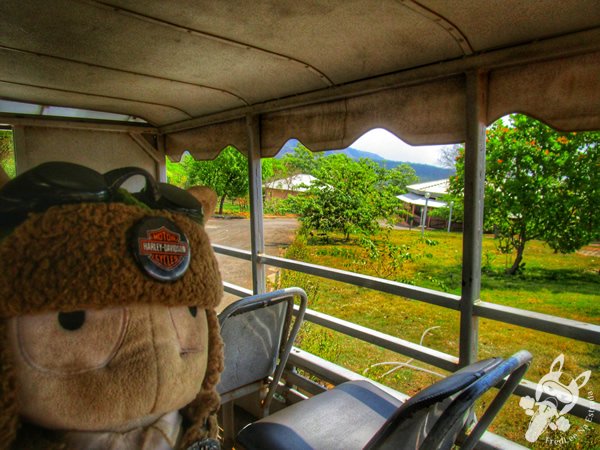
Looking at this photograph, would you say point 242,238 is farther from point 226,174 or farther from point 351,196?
point 351,196

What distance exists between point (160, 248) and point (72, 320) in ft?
0.76

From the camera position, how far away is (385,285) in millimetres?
Answer: 2498

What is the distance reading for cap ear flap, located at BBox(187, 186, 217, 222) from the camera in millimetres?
1287

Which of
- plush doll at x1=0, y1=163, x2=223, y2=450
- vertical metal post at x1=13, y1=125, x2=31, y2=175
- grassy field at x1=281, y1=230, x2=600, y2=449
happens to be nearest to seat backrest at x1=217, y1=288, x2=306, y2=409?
plush doll at x1=0, y1=163, x2=223, y2=450

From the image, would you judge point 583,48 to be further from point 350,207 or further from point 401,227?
point 401,227

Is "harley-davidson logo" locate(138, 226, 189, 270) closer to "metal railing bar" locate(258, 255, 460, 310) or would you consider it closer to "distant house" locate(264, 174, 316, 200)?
"metal railing bar" locate(258, 255, 460, 310)

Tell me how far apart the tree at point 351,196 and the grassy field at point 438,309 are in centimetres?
30

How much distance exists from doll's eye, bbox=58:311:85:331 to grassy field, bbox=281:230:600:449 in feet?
13.3

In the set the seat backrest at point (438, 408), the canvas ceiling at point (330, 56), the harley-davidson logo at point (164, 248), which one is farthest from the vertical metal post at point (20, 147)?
the seat backrest at point (438, 408)

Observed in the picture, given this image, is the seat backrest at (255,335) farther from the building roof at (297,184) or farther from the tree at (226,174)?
the tree at (226,174)

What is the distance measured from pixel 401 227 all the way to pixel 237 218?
20.6 ft

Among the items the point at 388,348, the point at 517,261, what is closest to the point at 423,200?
the point at 517,261

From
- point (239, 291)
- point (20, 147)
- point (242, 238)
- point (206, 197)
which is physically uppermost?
point (20, 147)

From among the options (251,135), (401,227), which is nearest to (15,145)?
(251,135)
